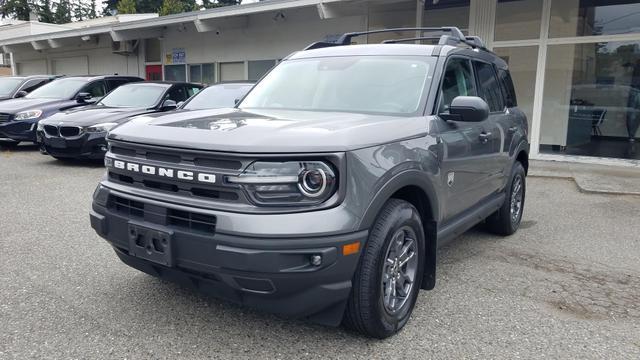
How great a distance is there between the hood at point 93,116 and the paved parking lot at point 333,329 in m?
3.63

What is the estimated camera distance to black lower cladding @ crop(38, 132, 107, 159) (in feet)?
27.8

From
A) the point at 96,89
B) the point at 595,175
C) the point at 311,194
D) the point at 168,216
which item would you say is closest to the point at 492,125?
the point at 311,194

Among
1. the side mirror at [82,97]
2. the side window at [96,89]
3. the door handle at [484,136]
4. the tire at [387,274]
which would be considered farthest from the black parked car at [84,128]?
the tire at [387,274]

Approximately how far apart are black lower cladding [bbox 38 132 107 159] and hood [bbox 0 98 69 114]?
84.0 inches

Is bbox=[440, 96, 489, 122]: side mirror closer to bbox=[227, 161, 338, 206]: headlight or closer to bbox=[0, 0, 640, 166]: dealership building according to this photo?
bbox=[227, 161, 338, 206]: headlight

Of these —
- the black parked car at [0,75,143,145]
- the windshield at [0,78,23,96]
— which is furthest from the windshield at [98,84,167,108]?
the windshield at [0,78,23,96]

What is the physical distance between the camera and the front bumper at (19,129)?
1012cm

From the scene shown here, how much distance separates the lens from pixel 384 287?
2957 mm

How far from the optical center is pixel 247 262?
243 cm

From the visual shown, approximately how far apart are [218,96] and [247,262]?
22.0 feet

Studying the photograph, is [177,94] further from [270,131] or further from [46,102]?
[270,131]

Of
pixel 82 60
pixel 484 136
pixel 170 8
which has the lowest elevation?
pixel 484 136

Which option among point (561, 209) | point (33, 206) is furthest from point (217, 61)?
point (561, 209)

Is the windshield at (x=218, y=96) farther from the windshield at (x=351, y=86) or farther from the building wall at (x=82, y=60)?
the building wall at (x=82, y=60)
